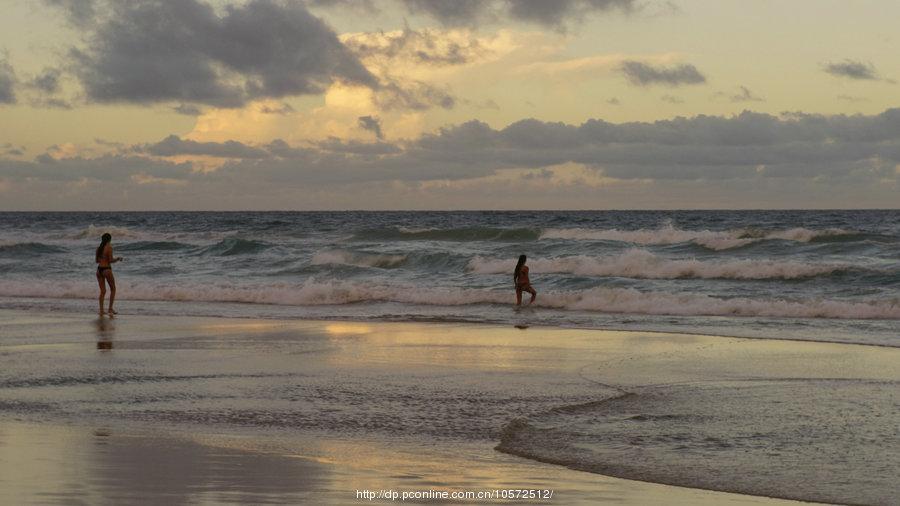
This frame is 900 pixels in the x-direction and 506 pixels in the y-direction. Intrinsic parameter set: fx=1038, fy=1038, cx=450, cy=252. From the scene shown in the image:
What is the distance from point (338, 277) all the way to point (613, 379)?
21.0 m

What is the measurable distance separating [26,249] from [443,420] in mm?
40555

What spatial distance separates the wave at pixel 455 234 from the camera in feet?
168

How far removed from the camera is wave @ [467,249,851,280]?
28.9m

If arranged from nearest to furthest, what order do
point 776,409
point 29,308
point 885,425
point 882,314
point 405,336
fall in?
point 885,425, point 776,409, point 405,336, point 882,314, point 29,308

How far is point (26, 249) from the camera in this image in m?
45.3

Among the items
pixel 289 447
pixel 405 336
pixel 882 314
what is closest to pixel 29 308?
pixel 405 336

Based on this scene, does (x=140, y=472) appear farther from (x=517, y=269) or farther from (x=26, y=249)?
(x=26, y=249)

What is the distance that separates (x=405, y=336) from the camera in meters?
16.2

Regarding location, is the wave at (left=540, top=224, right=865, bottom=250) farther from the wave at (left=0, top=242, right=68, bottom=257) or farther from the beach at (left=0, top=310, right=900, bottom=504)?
the beach at (left=0, top=310, right=900, bottom=504)

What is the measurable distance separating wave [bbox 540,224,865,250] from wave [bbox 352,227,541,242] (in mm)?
1437

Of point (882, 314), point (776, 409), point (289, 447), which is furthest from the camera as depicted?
point (882, 314)

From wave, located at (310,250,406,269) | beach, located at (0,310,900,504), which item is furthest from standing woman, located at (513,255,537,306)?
wave, located at (310,250,406,269)

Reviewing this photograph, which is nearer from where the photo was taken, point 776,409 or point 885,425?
point 885,425

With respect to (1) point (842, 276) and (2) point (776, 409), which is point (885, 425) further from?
(1) point (842, 276)
